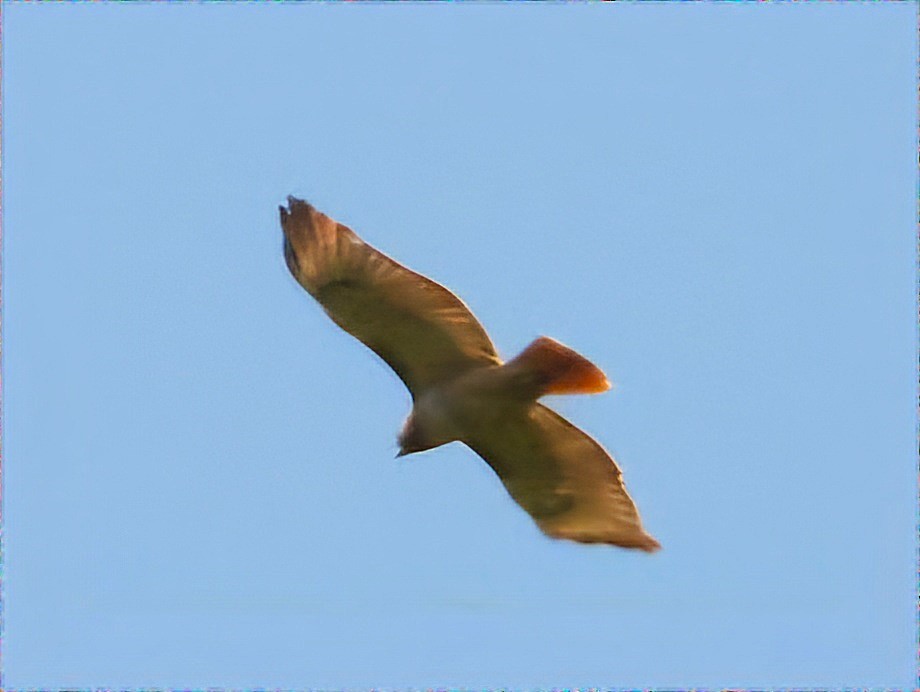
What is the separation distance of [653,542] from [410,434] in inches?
62.9

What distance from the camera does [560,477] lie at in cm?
1191

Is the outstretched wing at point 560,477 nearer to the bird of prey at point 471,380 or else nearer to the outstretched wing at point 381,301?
the bird of prey at point 471,380

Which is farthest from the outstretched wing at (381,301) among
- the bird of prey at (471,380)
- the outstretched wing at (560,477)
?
the outstretched wing at (560,477)

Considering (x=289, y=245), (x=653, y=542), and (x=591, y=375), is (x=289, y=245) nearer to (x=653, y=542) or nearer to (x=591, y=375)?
(x=591, y=375)

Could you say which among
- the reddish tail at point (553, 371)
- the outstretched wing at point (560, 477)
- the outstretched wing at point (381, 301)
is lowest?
the outstretched wing at point (560, 477)

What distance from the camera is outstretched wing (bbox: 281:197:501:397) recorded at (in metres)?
11.0

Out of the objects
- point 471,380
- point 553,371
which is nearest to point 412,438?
point 471,380

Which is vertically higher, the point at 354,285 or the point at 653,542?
the point at 354,285

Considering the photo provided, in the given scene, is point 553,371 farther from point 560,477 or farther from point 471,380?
point 560,477

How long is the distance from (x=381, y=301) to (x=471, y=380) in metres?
0.73

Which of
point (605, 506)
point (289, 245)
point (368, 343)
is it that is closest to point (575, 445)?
point (605, 506)

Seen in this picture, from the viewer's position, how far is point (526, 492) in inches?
478

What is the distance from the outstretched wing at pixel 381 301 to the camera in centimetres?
1100

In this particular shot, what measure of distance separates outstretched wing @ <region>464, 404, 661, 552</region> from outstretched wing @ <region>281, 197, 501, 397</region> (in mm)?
551
